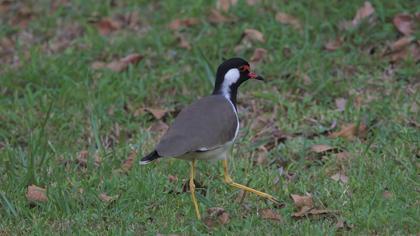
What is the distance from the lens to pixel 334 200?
18.5 ft

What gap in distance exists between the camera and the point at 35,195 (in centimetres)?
584

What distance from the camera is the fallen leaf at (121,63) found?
8039 millimetres

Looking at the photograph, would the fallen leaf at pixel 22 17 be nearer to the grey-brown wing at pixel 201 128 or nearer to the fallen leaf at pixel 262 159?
the fallen leaf at pixel 262 159

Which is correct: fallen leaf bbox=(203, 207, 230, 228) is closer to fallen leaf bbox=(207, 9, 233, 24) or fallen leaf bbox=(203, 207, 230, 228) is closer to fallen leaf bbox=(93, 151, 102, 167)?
fallen leaf bbox=(93, 151, 102, 167)

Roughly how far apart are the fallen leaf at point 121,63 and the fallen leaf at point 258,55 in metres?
1.02

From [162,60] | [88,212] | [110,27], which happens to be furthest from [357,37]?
[88,212]

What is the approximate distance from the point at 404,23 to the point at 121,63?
2.52 metres

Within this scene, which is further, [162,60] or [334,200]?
[162,60]

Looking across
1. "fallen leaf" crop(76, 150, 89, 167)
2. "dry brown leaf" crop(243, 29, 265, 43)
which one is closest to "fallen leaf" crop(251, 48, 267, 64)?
"dry brown leaf" crop(243, 29, 265, 43)

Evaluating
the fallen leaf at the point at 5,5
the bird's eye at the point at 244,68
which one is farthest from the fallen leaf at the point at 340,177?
the fallen leaf at the point at 5,5

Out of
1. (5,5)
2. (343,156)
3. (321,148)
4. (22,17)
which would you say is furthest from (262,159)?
(5,5)

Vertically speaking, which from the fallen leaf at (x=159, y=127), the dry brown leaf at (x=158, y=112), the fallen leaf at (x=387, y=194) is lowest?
the fallen leaf at (x=159, y=127)

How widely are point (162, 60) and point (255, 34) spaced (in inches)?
34.2

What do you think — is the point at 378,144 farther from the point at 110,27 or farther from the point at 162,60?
the point at 110,27
